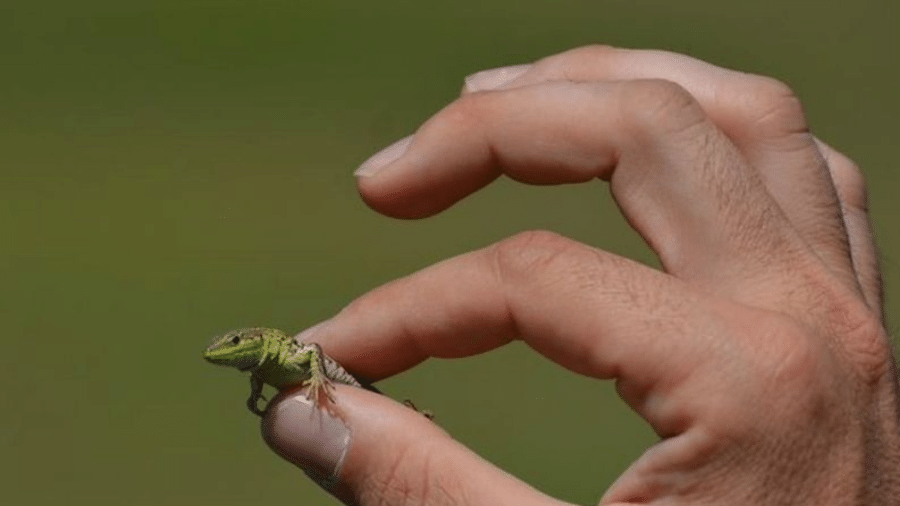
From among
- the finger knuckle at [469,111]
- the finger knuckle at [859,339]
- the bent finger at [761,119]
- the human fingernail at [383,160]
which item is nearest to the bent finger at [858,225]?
the bent finger at [761,119]

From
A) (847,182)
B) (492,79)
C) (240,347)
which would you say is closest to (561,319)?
(240,347)

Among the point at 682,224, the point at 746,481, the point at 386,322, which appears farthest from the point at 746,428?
the point at 386,322

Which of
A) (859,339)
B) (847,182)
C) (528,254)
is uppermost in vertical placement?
(528,254)

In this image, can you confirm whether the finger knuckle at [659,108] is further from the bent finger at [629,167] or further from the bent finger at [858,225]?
the bent finger at [858,225]

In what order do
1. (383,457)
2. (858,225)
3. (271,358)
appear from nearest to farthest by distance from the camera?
1. (383,457)
2. (271,358)
3. (858,225)

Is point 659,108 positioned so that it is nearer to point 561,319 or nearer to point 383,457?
point 561,319

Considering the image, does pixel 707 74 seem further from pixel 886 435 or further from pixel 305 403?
pixel 305 403

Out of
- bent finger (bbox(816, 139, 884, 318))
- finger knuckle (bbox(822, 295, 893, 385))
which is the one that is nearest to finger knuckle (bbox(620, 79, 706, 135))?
finger knuckle (bbox(822, 295, 893, 385))
